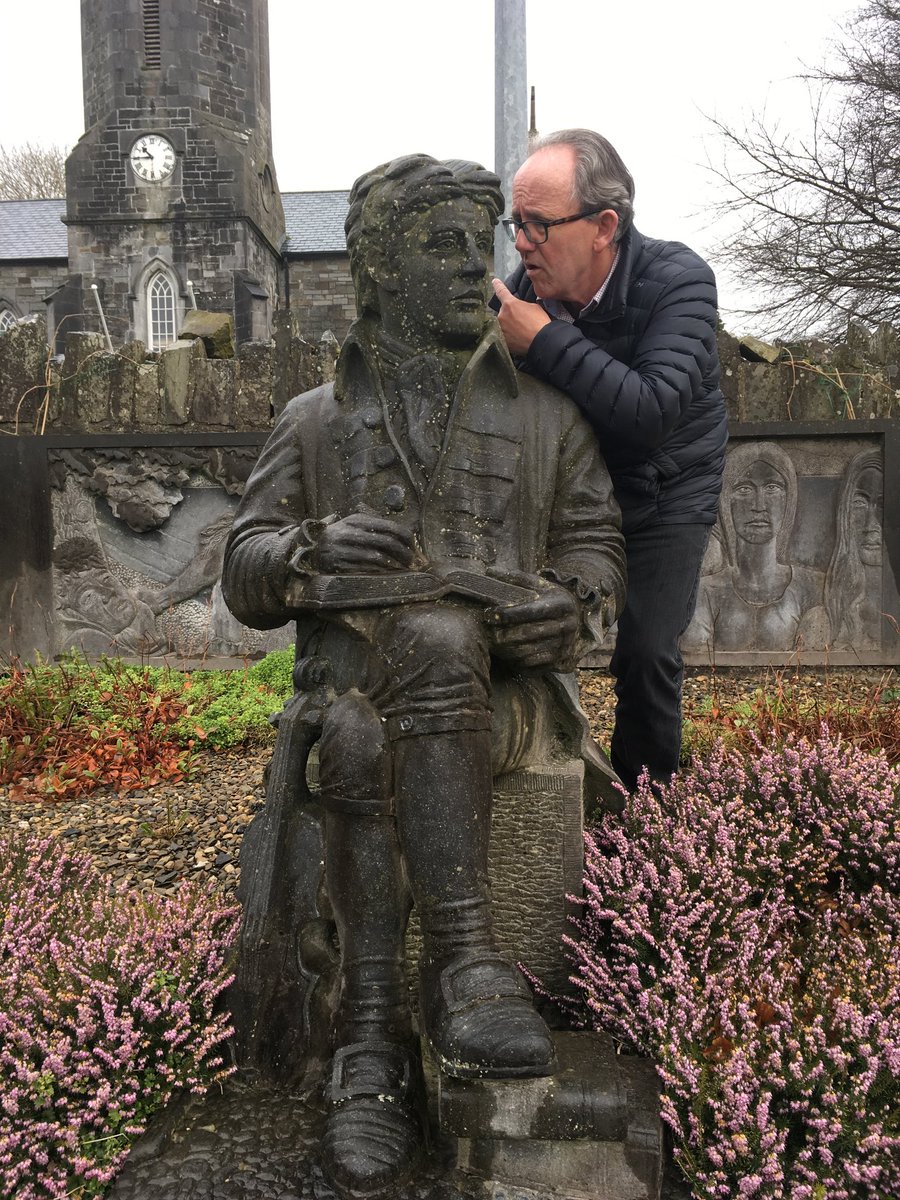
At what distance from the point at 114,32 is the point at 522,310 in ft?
85.8

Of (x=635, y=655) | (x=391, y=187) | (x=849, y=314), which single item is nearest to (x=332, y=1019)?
(x=635, y=655)

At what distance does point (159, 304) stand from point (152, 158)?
11.7ft

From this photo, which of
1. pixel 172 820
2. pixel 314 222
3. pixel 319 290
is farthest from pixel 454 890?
pixel 314 222

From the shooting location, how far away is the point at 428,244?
2.31m

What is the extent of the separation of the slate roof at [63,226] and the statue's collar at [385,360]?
1008 inches

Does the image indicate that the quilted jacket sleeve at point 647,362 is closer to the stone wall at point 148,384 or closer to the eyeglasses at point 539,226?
the eyeglasses at point 539,226

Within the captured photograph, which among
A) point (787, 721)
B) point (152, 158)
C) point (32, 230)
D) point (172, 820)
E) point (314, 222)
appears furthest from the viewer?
point (32, 230)

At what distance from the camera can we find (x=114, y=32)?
22.9 m

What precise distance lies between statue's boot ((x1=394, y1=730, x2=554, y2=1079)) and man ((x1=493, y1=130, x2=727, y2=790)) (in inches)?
40.6

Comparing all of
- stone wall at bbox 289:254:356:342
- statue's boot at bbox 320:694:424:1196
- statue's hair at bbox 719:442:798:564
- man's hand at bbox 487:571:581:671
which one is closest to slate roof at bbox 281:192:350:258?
stone wall at bbox 289:254:356:342

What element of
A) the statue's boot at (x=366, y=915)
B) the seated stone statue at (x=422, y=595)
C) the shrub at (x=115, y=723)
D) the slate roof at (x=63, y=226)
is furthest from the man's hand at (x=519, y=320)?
the slate roof at (x=63, y=226)

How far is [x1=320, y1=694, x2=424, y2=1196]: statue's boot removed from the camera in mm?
1964

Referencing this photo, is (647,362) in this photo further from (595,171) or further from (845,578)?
(845,578)

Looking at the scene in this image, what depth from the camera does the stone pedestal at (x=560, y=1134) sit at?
71.7 inches
